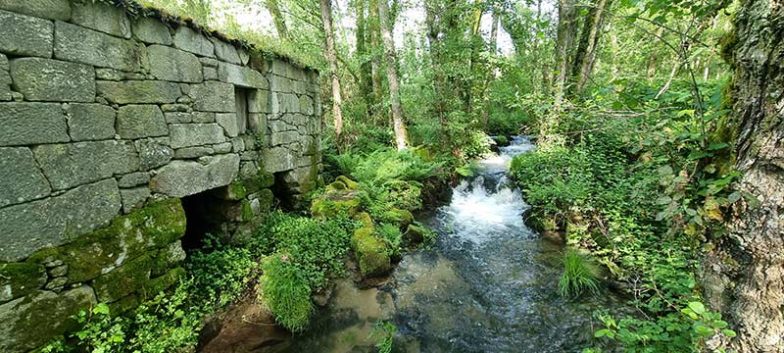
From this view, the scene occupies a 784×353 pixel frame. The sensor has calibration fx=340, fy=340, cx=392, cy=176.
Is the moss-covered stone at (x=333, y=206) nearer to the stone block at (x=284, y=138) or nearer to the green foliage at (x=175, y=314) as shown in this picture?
the stone block at (x=284, y=138)

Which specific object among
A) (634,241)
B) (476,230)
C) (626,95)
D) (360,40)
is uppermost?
(360,40)

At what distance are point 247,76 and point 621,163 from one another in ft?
22.9

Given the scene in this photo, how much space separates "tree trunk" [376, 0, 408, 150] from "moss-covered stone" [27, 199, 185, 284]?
6201 millimetres

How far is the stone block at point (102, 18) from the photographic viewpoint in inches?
112

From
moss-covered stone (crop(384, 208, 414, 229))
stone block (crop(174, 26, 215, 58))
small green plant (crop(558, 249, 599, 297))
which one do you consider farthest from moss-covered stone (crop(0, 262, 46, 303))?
small green plant (crop(558, 249, 599, 297))

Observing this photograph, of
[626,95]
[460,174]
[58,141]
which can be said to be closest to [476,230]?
[460,174]

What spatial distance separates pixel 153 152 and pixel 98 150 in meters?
0.52

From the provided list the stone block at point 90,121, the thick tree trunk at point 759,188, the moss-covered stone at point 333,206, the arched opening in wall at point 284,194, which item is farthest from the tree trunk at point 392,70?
the thick tree trunk at point 759,188

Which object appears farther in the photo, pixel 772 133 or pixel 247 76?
pixel 247 76

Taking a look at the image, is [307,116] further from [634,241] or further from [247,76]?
[634,241]

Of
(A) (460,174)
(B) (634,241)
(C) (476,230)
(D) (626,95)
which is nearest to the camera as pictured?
(D) (626,95)

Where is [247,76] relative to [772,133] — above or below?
above

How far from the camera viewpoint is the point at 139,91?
11.0ft

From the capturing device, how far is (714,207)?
178 cm
